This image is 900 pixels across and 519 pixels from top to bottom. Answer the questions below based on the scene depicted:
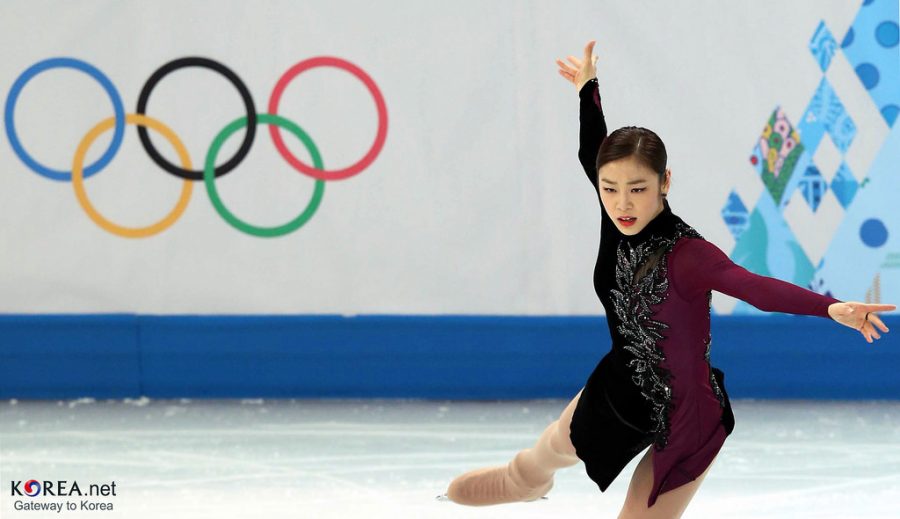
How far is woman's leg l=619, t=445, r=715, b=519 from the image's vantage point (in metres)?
2.44

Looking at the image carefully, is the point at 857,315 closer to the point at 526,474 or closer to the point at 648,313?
the point at 648,313

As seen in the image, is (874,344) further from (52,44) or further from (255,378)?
(52,44)

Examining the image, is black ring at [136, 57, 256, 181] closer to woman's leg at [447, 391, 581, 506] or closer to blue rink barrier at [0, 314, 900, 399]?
blue rink barrier at [0, 314, 900, 399]

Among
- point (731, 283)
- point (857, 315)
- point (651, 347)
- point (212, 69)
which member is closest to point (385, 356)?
point (212, 69)

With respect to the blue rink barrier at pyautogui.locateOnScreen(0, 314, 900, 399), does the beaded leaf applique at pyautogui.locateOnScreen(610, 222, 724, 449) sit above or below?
above

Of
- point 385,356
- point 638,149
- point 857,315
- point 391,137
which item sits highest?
point 391,137

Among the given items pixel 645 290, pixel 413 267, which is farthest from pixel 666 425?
pixel 413 267

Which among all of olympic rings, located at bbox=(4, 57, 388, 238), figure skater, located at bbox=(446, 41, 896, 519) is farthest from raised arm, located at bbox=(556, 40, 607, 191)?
olympic rings, located at bbox=(4, 57, 388, 238)

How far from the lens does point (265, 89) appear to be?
5176 mm

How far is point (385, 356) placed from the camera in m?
5.23

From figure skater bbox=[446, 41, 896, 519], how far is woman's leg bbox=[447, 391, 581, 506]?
0.06 meters

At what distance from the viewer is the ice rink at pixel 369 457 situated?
358 cm

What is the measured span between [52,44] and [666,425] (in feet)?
11.9

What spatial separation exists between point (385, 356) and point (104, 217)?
133cm
